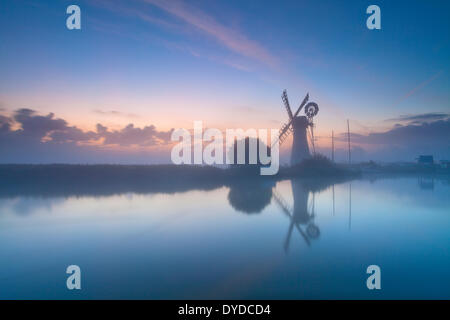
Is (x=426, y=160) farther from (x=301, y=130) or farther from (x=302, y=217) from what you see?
(x=302, y=217)

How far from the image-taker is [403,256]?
6328 mm

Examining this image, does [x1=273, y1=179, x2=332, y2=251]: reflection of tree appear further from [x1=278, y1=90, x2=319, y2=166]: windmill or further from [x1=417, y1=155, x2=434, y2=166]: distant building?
[x1=417, y1=155, x2=434, y2=166]: distant building

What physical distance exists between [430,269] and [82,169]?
31086 millimetres

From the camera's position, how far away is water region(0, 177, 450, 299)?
15.3ft

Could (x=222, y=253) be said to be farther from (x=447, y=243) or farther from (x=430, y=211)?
(x=430, y=211)

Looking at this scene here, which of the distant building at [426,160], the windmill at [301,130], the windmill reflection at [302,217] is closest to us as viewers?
the windmill reflection at [302,217]

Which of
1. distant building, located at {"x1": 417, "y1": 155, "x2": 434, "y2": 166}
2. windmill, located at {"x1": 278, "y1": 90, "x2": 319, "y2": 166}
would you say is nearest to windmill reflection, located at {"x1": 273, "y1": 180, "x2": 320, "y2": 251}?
windmill, located at {"x1": 278, "y1": 90, "x2": 319, "y2": 166}

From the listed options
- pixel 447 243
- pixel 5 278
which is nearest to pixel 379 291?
pixel 447 243

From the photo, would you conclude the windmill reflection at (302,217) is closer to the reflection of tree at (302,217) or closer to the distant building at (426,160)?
the reflection of tree at (302,217)

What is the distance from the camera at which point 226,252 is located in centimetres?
669

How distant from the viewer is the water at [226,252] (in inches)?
184

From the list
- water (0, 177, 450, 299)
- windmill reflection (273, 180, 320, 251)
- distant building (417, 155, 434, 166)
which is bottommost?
water (0, 177, 450, 299)

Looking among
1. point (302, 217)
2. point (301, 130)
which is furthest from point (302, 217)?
point (301, 130)

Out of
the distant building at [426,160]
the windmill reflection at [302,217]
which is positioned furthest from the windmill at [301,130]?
the distant building at [426,160]
